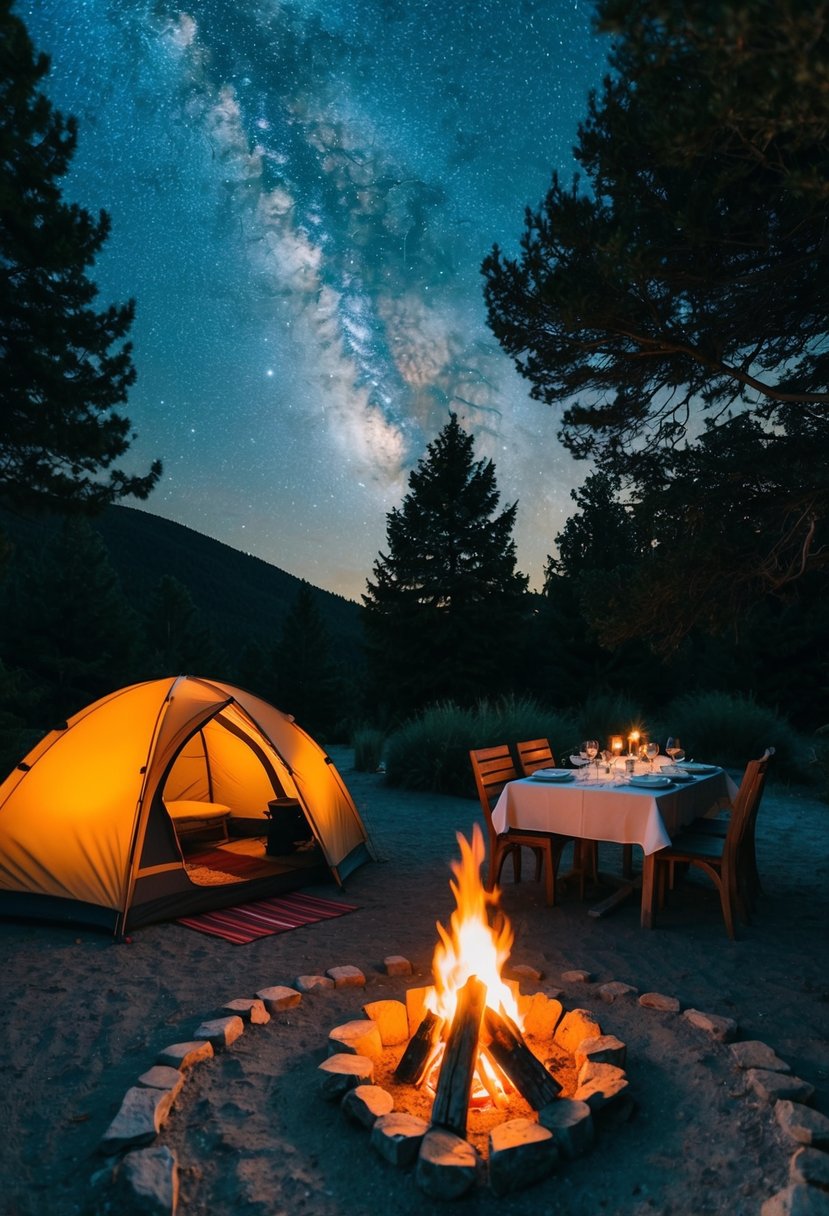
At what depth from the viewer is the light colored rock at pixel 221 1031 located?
349 cm

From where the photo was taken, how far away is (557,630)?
72.1 feet

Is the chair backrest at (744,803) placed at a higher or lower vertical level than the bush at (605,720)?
lower

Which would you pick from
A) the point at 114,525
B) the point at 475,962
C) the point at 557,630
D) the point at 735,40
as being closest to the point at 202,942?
the point at 475,962

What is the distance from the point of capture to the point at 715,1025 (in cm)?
346

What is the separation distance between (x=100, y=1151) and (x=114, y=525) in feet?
257

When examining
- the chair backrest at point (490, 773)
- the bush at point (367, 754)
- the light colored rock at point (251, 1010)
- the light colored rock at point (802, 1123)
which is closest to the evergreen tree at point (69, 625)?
the bush at point (367, 754)

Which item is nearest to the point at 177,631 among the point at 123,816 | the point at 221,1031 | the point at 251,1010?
the point at 123,816

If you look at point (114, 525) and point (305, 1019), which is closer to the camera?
point (305, 1019)

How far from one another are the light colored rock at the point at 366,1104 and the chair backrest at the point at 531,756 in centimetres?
415

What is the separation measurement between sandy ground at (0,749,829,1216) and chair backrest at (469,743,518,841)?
29.8 inches

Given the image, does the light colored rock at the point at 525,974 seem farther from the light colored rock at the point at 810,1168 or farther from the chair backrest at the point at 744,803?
the light colored rock at the point at 810,1168

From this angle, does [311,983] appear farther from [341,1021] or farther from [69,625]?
[69,625]

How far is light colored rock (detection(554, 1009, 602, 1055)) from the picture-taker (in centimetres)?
339

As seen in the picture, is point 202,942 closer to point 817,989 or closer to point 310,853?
point 310,853
